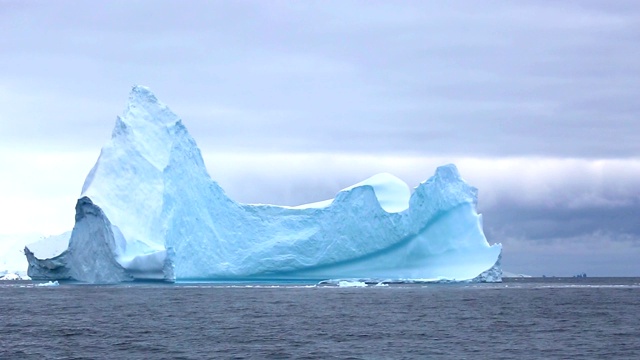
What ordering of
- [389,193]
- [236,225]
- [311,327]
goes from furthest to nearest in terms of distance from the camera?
[389,193]
[236,225]
[311,327]

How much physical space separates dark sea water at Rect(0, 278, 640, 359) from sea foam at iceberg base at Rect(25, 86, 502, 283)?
4.63 m

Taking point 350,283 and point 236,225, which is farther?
point 350,283

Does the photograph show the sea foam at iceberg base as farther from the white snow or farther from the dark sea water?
the dark sea water

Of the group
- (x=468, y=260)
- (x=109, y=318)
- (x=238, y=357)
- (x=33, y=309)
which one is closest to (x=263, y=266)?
(x=468, y=260)

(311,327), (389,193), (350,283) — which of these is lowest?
(311,327)

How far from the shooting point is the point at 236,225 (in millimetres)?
44031

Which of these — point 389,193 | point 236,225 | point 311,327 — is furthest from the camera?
point 389,193

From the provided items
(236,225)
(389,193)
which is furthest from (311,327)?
(389,193)

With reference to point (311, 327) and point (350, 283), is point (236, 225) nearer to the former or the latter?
point (350, 283)

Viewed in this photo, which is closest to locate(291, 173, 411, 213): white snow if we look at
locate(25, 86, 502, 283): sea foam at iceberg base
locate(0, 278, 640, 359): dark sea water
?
locate(25, 86, 502, 283): sea foam at iceberg base

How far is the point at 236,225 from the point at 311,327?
19961mm

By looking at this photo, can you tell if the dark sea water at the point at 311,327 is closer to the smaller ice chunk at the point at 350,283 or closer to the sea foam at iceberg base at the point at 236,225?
the sea foam at iceberg base at the point at 236,225

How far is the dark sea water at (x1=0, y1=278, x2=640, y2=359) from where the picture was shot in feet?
63.2

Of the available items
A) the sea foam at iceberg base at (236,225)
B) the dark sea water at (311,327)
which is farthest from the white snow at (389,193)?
the dark sea water at (311,327)
